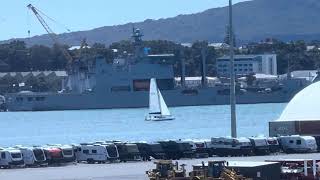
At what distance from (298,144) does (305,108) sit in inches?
508

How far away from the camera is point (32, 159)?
45.6 meters

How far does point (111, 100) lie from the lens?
15562cm

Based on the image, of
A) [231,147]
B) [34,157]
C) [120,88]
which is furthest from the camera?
[120,88]

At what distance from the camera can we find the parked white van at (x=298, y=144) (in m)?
50.9

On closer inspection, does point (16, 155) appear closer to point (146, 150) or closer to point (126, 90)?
point (146, 150)

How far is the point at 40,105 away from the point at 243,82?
42.3 meters

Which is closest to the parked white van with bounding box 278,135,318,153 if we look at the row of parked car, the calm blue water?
the row of parked car

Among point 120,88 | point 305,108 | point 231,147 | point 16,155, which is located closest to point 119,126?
point 120,88

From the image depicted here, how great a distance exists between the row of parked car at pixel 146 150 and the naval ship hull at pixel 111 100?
104 meters

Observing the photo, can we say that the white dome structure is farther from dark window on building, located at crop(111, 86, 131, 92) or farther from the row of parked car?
dark window on building, located at crop(111, 86, 131, 92)

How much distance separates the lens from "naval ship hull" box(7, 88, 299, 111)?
156125 millimetres

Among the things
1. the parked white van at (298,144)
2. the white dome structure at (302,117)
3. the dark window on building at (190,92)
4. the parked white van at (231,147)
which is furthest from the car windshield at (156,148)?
the dark window on building at (190,92)

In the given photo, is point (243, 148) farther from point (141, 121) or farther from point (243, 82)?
point (243, 82)

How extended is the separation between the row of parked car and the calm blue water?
27.8 meters
